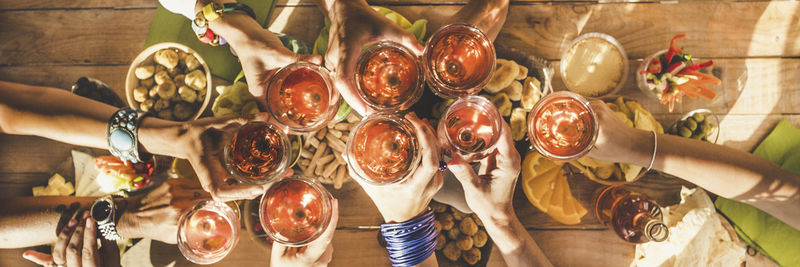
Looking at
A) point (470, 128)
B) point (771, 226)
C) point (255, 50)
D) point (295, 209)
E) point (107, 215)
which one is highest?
point (255, 50)

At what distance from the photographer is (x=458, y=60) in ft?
4.61

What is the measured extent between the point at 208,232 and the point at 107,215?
536mm

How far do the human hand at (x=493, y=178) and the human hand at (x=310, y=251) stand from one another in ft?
1.47

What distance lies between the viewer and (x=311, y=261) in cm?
140

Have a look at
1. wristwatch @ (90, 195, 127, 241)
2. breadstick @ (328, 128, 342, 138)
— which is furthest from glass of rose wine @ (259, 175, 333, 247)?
wristwatch @ (90, 195, 127, 241)

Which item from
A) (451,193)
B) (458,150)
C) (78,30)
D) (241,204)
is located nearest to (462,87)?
(458,150)

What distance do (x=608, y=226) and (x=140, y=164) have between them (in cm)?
215

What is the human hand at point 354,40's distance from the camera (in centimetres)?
133

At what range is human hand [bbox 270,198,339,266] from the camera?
4.35ft

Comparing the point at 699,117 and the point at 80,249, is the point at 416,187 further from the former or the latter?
the point at 80,249

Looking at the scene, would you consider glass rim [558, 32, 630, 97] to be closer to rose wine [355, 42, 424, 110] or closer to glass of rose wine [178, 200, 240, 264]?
rose wine [355, 42, 424, 110]

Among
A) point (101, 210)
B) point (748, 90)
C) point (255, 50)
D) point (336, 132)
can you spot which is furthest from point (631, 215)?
point (101, 210)

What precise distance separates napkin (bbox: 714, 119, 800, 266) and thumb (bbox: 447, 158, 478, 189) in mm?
1252

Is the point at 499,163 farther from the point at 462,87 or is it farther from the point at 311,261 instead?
the point at 311,261
